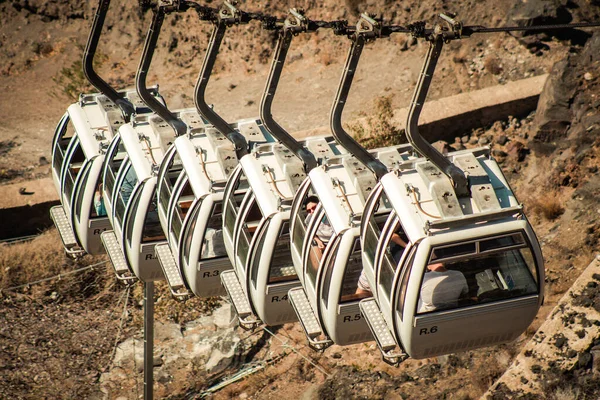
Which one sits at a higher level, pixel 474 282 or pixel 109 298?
pixel 474 282

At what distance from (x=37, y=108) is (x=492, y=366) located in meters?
16.3

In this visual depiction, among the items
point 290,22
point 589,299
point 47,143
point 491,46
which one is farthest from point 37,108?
point 589,299

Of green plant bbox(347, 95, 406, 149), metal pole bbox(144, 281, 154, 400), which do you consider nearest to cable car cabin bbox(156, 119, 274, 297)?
metal pole bbox(144, 281, 154, 400)

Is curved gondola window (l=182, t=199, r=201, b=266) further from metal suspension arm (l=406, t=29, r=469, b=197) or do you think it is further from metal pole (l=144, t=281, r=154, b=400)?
metal suspension arm (l=406, t=29, r=469, b=197)

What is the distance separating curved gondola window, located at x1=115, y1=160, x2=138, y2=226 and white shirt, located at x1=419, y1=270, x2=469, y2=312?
16.3 ft

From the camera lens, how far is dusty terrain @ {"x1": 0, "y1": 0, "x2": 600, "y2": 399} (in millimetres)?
12891

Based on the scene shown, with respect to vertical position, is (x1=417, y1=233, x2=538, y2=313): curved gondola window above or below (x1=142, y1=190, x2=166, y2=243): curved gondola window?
above

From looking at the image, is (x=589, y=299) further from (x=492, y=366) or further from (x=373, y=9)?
(x=373, y=9)

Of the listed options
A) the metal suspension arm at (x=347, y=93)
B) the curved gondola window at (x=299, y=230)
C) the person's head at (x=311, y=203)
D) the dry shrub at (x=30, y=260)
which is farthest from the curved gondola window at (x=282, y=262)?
the dry shrub at (x=30, y=260)

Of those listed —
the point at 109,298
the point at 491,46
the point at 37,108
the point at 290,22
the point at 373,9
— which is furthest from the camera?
the point at 37,108

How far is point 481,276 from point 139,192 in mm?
4861

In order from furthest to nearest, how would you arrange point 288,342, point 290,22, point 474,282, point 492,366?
point 288,342 < point 492,366 < point 290,22 < point 474,282

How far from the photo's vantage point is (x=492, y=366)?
37.9 ft

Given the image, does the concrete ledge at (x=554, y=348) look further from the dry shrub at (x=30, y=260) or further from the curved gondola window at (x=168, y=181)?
the dry shrub at (x=30, y=260)
